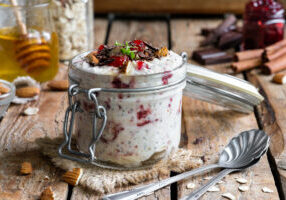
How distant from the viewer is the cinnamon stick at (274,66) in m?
1.52

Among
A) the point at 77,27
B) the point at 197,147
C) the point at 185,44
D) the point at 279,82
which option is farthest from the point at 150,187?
the point at 185,44

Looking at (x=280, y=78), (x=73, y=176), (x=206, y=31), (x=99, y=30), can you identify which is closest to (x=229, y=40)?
(x=206, y=31)

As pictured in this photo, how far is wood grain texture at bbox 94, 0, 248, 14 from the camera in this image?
2.10 metres

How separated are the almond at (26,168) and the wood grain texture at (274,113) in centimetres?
48

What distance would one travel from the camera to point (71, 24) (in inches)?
61.2

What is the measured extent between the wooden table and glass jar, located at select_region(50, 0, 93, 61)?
8 cm

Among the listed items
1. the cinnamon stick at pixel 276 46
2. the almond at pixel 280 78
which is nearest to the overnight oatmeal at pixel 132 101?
the almond at pixel 280 78

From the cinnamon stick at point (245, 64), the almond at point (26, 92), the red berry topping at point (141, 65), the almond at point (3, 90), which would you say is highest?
the red berry topping at point (141, 65)

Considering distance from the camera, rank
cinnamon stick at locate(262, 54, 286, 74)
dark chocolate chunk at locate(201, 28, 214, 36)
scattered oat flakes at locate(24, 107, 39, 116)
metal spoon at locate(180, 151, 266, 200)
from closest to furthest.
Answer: metal spoon at locate(180, 151, 266, 200)
scattered oat flakes at locate(24, 107, 39, 116)
cinnamon stick at locate(262, 54, 286, 74)
dark chocolate chunk at locate(201, 28, 214, 36)

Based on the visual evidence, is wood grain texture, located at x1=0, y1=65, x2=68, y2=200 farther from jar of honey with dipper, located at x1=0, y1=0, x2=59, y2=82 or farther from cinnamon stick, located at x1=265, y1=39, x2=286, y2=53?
cinnamon stick, located at x1=265, y1=39, x2=286, y2=53

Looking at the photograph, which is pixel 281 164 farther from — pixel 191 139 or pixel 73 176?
pixel 73 176

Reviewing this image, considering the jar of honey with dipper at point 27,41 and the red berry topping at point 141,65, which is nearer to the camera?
the red berry topping at point 141,65

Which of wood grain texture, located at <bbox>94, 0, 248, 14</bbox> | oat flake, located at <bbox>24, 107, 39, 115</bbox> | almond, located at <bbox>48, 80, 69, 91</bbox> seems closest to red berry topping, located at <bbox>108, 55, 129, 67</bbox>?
oat flake, located at <bbox>24, 107, 39, 115</bbox>

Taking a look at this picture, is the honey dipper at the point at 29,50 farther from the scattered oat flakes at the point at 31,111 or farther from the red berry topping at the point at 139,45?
the red berry topping at the point at 139,45
